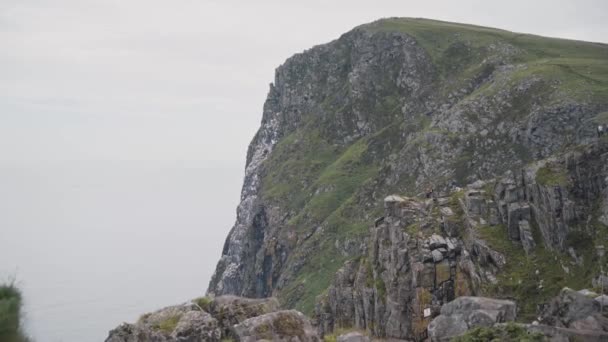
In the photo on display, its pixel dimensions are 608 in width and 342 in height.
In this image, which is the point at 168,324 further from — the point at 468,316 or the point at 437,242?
the point at 437,242

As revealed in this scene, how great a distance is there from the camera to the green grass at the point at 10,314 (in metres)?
9.64

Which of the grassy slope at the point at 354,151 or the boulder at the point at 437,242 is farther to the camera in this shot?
Answer: the grassy slope at the point at 354,151

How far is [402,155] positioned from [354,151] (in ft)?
101

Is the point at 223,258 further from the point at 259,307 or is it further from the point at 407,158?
the point at 259,307

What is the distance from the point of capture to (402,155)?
117 meters

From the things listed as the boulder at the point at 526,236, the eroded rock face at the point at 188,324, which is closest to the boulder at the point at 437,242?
the boulder at the point at 526,236

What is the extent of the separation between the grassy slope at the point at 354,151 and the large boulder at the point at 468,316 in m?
77.1


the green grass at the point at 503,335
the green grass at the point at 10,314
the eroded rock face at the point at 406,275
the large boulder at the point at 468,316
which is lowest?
the eroded rock face at the point at 406,275

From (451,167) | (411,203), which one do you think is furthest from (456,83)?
(411,203)

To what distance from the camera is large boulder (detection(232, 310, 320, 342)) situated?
69.1 feet

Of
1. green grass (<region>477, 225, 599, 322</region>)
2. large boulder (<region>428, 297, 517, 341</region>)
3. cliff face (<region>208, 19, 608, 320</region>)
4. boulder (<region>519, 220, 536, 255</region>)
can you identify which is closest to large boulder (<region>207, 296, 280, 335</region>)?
large boulder (<region>428, 297, 517, 341</region>)

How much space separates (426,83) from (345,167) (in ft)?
91.0

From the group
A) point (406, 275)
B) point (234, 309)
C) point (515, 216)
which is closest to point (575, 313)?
point (234, 309)

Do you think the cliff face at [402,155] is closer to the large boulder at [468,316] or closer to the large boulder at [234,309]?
the large boulder at [234,309]
